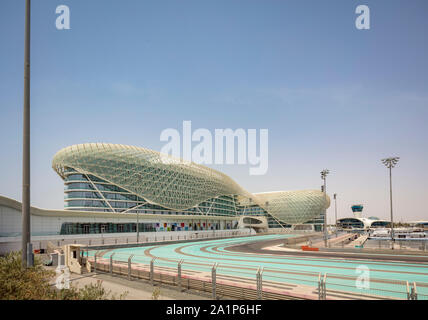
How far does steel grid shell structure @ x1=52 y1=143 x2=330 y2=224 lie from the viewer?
75.7 metres

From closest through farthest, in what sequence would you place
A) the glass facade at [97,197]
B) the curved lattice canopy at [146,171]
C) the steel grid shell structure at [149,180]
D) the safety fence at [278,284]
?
the safety fence at [278,284], the glass facade at [97,197], the steel grid shell structure at [149,180], the curved lattice canopy at [146,171]

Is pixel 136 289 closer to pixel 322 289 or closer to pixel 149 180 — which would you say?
pixel 322 289

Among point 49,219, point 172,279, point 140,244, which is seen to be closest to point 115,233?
point 49,219

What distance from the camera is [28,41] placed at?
1082 cm

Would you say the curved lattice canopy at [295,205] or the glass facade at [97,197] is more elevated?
the glass facade at [97,197]

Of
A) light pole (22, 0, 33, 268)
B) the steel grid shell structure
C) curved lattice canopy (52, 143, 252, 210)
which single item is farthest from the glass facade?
light pole (22, 0, 33, 268)

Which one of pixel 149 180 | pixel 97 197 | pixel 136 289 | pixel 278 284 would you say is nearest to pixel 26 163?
pixel 136 289

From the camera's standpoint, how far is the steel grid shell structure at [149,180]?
7569cm

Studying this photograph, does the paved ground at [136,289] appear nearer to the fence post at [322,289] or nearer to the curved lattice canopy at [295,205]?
the fence post at [322,289]

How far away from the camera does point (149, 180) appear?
89.1 m

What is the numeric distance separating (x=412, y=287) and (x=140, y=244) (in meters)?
44.1

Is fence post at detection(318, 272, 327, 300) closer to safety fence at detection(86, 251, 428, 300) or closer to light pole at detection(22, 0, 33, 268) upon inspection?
safety fence at detection(86, 251, 428, 300)

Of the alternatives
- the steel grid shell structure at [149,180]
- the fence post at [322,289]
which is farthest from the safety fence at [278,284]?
the steel grid shell structure at [149,180]
